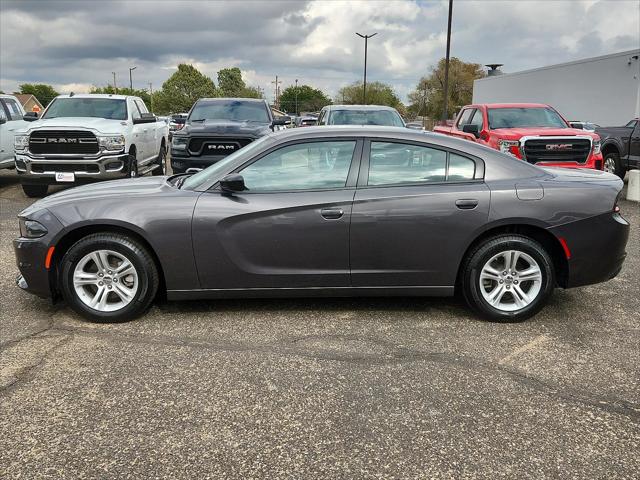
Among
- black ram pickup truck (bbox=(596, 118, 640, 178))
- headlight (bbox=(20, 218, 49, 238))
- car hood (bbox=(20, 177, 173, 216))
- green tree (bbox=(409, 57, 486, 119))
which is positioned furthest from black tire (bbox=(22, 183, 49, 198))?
green tree (bbox=(409, 57, 486, 119))

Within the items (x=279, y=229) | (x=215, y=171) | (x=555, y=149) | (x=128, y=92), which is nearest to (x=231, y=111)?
(x=555, y=149)

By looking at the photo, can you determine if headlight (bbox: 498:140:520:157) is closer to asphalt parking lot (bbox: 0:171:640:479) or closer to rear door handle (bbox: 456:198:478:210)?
asphalt parking lot (bbox: 0:171:640:479)

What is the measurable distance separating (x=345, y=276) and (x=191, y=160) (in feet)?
22.4

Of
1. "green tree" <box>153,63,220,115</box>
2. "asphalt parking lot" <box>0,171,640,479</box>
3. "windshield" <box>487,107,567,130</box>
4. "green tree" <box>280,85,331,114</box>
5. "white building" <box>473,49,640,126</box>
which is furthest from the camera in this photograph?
"green tree" <box>280,85,331,114</box>

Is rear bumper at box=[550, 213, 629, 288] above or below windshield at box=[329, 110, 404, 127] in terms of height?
below

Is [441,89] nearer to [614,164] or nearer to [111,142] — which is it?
[614,164]

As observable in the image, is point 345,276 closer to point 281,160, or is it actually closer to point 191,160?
point 281,160

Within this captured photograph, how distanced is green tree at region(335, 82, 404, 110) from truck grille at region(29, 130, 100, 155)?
237ft

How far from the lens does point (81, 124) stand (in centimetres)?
1014

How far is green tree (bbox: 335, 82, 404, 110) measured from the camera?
267 feet

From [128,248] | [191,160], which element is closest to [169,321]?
[128,248]

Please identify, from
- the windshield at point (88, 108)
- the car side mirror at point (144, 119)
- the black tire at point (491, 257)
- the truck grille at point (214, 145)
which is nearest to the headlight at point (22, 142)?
the windshield at point (88, 108)

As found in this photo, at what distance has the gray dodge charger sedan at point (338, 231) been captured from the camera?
13.6 feet

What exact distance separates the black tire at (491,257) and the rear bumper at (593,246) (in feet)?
0.59
